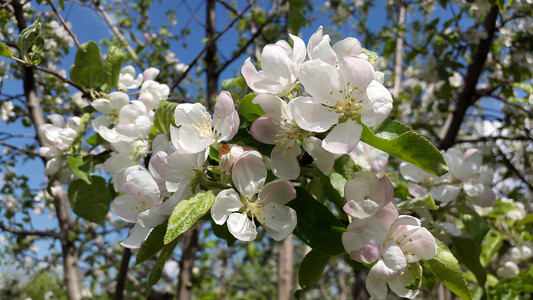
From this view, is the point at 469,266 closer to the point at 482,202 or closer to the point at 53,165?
the point at 482,202

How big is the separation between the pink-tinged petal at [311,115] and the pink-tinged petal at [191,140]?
154mm

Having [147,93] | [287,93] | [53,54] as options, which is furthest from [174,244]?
[53,54]

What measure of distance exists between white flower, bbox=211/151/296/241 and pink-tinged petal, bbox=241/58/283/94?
114 mm

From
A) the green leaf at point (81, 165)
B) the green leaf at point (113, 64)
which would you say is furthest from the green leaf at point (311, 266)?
the green leaf at point (113, 64)

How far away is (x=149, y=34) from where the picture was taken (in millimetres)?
3561

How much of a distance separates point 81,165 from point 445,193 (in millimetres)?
1011

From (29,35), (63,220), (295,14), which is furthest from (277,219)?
(63,220)

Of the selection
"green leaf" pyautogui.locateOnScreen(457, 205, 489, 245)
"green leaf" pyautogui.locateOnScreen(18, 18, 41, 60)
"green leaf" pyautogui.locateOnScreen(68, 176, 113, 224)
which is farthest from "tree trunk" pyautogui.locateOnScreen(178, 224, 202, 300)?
"green leaf" pyautogui.locateOnScreen(457, 205, 489, 245)

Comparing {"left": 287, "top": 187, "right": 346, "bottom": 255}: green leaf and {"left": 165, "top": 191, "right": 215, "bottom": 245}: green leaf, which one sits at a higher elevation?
{"left": 165, "top": 191, "right": 215, "bottom": 245}: green leaf

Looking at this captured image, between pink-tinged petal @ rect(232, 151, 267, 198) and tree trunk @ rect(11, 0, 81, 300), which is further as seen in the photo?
tree trunk @ rect(11, 0, 81, 300)

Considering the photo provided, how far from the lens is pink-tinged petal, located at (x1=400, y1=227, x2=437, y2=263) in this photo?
709 millimetres

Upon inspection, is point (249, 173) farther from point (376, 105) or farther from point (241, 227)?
point (376, 105)

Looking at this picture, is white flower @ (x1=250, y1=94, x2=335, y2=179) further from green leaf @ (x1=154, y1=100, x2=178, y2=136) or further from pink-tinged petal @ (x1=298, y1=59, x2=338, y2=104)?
green leaf @ (x1=154, y1=100, x2=178, y2=136)

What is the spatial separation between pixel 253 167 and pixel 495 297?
123cm
